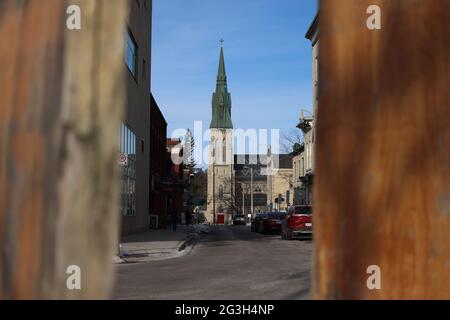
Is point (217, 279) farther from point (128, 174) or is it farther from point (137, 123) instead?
point (137, 123)

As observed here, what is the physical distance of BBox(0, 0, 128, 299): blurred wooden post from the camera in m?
1.83

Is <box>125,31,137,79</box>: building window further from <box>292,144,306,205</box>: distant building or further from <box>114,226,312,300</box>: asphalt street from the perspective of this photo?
<box>292,144,306,205</box>: distant building

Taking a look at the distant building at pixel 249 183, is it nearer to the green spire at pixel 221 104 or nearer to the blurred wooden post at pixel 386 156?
the green spire at pixel 221 104

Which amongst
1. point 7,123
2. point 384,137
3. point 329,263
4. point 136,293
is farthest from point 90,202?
point 136,293

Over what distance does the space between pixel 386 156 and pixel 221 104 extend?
146481mm

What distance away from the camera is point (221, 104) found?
14788 centimetres

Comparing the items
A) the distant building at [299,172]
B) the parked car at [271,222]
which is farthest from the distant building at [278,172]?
the parked car at [271,222]

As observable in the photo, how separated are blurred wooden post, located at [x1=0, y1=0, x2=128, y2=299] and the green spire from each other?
146 metres

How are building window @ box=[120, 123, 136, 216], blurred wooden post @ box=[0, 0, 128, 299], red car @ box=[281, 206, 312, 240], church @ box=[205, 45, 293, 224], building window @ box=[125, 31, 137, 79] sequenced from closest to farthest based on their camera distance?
1. blurred wooden post @ box=[0, 0, 128, 299]
2. red car @ box=[281, 206, 312, 240]
3. building window @ box=[120, 123, 136, 216]
4. building window @ box=[125, 31, 137, 79]
5. church @ box=[205, 45, 293, 224]

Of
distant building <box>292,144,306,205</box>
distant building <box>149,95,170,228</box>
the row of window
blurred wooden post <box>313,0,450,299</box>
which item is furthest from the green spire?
blurred wooden post <box>313,0,450,299</box>

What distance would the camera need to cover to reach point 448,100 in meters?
2.13

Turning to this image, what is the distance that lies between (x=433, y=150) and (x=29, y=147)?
4.69ft

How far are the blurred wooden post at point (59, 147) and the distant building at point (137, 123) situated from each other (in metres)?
23.8

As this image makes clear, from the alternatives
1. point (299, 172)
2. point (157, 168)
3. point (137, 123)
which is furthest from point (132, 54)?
point (299, 172)
